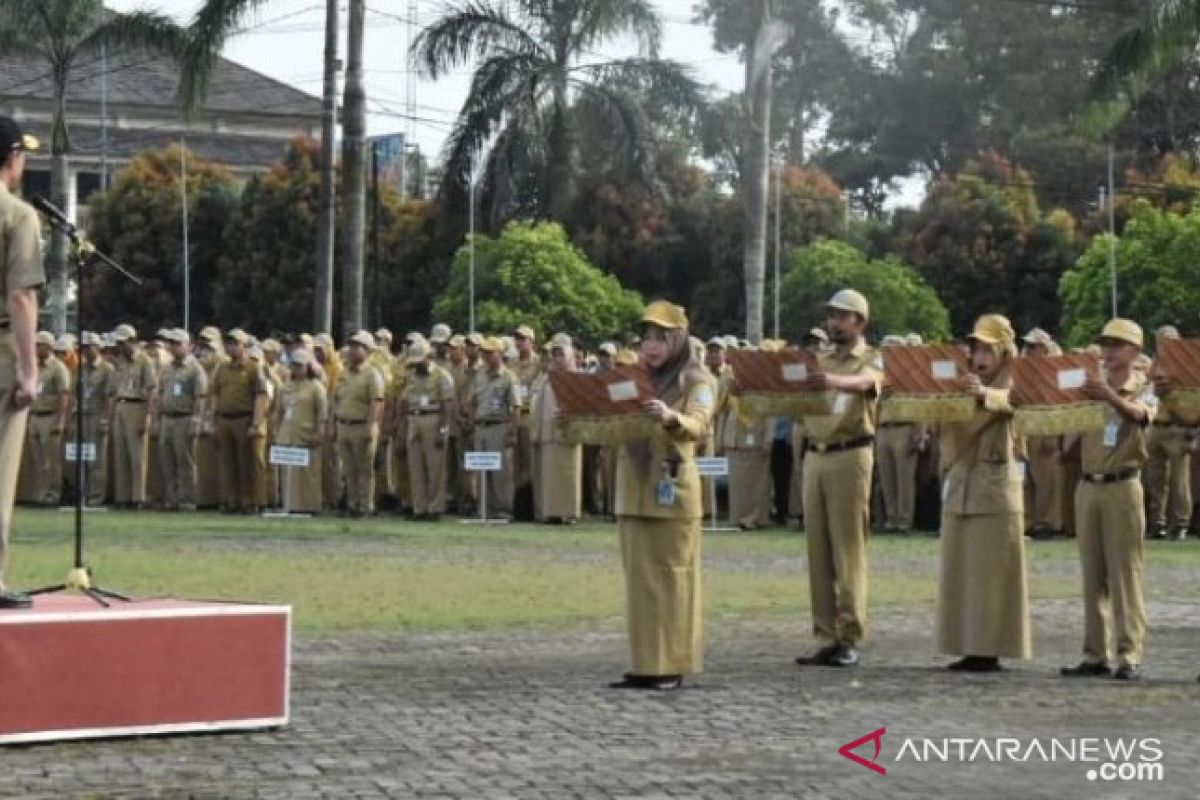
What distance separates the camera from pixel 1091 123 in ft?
126

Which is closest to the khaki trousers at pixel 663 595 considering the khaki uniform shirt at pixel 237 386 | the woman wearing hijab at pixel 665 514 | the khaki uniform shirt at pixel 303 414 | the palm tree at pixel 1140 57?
the woman wearing hijab at pixel 665 514

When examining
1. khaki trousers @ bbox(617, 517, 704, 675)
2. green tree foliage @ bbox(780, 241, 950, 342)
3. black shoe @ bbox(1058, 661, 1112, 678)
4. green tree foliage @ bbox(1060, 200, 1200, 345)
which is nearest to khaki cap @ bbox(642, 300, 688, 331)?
khaki trousers @ bbox(617, 517, 704, 675)

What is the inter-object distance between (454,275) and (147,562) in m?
35.4

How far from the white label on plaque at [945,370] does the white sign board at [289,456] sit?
699 inches

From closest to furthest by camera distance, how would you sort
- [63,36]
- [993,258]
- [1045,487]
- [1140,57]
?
[1045,487] → [1140,57] → [63,36] → [993,258]

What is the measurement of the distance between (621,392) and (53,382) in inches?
874

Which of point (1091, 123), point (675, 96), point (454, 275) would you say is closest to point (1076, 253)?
point (454, 275)

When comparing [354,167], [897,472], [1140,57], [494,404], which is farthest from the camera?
[354,167]

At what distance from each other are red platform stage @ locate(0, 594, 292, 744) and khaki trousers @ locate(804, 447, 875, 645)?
15.2 feet

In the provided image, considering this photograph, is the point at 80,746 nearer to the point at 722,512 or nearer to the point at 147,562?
the point at 147,562

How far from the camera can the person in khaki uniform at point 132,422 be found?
3538cm

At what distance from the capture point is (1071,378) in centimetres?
1584

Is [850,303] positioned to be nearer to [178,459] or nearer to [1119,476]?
[1119,476]

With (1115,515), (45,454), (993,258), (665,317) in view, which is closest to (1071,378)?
(1115,515)
